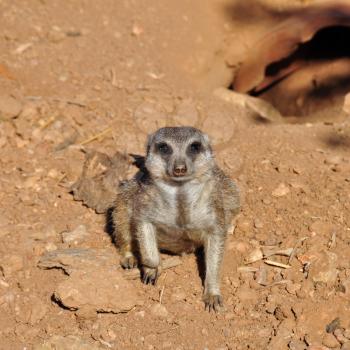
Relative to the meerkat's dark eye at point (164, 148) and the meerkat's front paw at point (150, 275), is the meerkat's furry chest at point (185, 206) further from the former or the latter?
the meerkat's front paw at point (150, 275)

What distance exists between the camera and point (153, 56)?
20.3ft

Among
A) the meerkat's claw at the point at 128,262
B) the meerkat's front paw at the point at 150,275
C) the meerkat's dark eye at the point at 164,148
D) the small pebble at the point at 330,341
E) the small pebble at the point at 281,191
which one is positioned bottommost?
the meerkat's claw at the point at 128,262

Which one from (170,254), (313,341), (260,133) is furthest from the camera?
(260,133)

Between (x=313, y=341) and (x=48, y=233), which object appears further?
(x=48, y=233)

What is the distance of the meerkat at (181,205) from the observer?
386 centimetres

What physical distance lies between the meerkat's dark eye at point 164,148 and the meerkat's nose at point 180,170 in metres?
0.20

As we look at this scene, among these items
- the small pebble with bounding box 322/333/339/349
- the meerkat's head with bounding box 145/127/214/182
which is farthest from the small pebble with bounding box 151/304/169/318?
the small pebble with bounding box 322/333/339/349

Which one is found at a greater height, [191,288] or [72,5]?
[72,5]

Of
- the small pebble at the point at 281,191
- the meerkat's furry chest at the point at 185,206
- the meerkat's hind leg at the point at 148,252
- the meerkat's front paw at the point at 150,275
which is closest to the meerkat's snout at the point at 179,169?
the meerkat's furry chest at the point at 185,206

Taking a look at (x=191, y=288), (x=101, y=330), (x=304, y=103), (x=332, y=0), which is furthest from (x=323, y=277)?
(x=332, y=0)

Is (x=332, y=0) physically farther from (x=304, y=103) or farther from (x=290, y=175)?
(x=290, y=175)

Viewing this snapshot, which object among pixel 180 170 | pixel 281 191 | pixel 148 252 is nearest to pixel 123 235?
pixel 148 252

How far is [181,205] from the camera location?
3854 mm

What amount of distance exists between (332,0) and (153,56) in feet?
6.25
